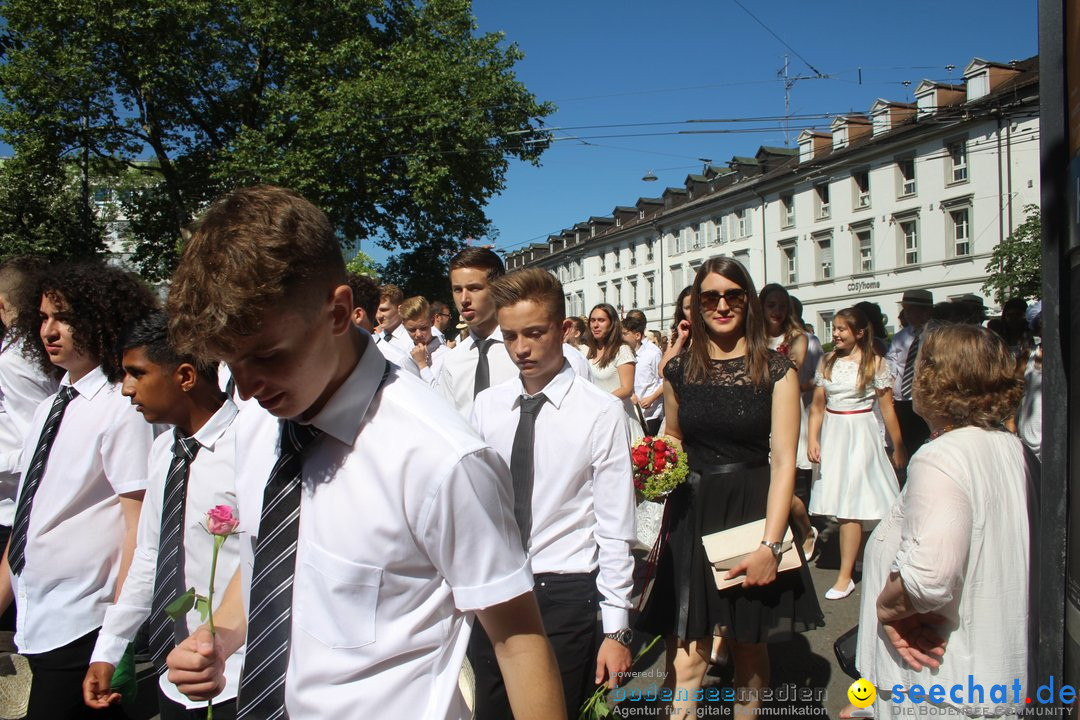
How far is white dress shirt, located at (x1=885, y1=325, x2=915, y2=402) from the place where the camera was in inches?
342

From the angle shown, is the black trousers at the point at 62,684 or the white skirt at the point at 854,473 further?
the white skirt at the point at 854,473

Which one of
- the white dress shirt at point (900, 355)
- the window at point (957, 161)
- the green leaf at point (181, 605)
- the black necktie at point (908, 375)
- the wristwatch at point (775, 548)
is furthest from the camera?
the window at point (957, 161)

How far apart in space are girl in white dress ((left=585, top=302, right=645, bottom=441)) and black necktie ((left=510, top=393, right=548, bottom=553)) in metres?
4.55

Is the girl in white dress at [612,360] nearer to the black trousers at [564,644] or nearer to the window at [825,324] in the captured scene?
the black trousers at [564,644]

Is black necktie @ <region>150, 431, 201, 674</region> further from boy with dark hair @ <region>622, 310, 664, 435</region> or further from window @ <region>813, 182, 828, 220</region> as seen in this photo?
window @ <region>813, 182, 828, 220</region>

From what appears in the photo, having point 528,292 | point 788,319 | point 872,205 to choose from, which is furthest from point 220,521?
point 872,205

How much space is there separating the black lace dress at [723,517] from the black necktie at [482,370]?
125cm

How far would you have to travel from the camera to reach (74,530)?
3.00 meters

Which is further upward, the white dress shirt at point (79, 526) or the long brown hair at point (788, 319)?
the long brown hair at point (788, 319)

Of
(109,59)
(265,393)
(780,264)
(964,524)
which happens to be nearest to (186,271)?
(265,393)

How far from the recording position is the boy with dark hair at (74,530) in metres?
2.96

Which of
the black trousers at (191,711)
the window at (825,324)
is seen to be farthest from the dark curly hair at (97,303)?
the window at (825,324)

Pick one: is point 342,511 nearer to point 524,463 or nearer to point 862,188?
point 524,463

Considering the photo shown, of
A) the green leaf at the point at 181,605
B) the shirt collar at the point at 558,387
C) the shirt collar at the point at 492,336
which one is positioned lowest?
the green leaf at the point at 181,605
